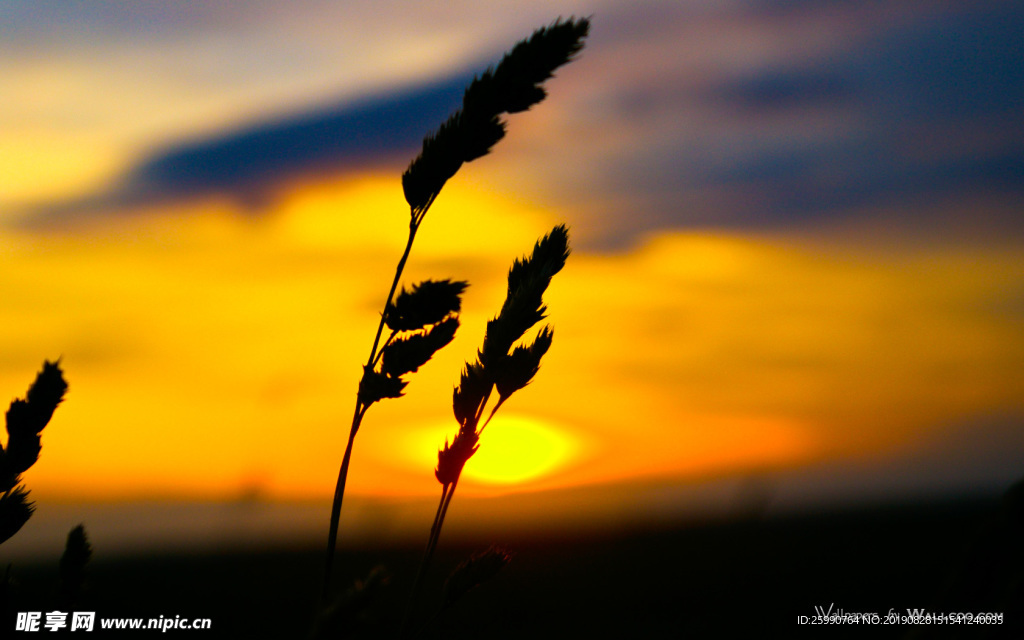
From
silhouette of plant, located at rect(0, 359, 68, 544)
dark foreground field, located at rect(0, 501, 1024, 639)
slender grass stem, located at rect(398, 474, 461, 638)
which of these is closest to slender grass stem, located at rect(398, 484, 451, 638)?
slender grass stem, located at rect(398, 474, 461, 638)

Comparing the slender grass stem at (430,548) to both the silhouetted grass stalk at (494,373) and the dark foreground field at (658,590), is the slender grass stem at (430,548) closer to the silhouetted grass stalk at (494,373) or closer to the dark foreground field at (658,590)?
the silhouetted grass stalk at (494,373)

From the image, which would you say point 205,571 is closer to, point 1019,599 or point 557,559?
point 557,559

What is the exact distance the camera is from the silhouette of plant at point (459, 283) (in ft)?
5.82

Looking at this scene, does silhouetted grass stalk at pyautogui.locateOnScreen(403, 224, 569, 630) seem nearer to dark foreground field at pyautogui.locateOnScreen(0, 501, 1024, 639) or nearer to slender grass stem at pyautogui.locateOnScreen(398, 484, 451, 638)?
slender grass stem at pyautogui.locateOnScreen(398, 484, 451, 638)

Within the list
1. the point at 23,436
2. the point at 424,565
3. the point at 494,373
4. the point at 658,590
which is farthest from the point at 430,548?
the point at 658,590

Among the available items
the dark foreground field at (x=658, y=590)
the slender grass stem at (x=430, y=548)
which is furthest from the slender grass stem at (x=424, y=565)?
the dark foreground field at (x=658, y=590)

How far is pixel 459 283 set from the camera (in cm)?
183

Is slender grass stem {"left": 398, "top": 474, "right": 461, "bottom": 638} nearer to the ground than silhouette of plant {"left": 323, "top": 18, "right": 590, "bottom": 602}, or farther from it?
nearer to the ground

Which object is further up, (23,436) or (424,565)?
(23,436)

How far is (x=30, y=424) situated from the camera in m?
1.81

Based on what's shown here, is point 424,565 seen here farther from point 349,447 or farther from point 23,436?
point 23,436

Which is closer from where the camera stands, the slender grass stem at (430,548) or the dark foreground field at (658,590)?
the slender grass stem at (430,548)

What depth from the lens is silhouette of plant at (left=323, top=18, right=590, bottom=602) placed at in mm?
1773

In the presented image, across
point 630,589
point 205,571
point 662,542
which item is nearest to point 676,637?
point 630,589
